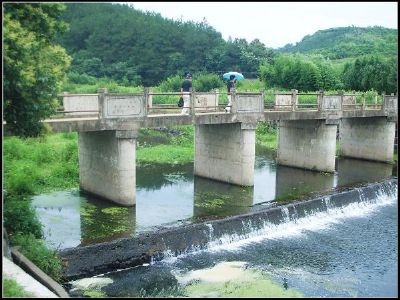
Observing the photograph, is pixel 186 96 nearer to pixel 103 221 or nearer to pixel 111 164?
pixel 111 164

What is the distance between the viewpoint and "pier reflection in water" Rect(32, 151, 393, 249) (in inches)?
679

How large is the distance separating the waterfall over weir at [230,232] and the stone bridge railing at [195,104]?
15.6ft

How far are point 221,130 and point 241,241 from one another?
7.41 meters

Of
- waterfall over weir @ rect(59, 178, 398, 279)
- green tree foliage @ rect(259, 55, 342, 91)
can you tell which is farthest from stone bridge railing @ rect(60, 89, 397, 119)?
green tree foliage @ rect(259, 55, 342, 91)

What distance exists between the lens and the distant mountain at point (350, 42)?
79.4 m

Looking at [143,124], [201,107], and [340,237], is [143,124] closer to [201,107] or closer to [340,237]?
[201,107]

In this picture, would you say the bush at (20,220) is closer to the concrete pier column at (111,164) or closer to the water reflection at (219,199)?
the concrete pier column at (111,164)

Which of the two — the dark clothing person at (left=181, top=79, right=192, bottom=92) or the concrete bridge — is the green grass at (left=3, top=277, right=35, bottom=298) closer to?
the concrete bridge

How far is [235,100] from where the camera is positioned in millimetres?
22562

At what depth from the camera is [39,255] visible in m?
12.6

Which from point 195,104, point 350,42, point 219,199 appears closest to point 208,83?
point 195,104

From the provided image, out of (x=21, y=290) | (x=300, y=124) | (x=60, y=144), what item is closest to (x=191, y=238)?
(x=21, y=290)

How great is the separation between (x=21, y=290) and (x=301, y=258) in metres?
9.53

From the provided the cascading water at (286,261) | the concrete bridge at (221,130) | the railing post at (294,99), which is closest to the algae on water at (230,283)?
the cascading water at (286,261)
